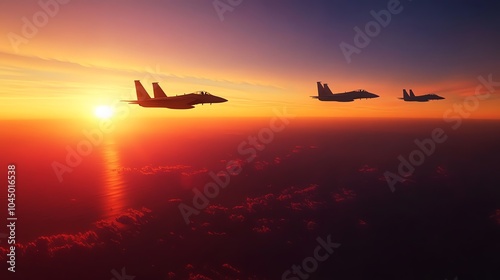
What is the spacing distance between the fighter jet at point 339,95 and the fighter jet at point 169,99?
20.0 metres

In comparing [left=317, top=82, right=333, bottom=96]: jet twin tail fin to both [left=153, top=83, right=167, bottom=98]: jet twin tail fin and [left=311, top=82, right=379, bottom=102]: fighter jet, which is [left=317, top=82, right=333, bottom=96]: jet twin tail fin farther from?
[left=153, top=83, right=167, bottom=98]: jet twin tail fin

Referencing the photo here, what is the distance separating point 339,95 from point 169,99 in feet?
105

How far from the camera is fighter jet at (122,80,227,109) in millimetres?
20484

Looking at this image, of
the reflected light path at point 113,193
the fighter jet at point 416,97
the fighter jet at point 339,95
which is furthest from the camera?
the reflected light path at point 113,193

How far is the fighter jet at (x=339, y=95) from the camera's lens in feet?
128

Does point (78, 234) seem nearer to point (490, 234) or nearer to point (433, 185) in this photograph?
point (490, 234)

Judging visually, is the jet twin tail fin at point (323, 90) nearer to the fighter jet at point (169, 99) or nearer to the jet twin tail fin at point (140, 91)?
the fighter jet at point (169, 99)

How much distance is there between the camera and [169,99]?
2155 centimetres

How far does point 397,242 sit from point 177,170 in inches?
6161

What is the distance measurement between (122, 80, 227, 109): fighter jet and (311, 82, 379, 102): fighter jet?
20.0m

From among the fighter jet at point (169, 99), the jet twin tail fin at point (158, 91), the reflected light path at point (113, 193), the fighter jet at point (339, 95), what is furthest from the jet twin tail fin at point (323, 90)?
the reflected light path at point (113, 193)

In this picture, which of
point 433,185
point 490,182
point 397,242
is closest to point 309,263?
point 397,242

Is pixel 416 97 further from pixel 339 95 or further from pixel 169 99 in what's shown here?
pixel 169 99

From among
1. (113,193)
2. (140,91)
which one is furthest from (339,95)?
(113,193)
